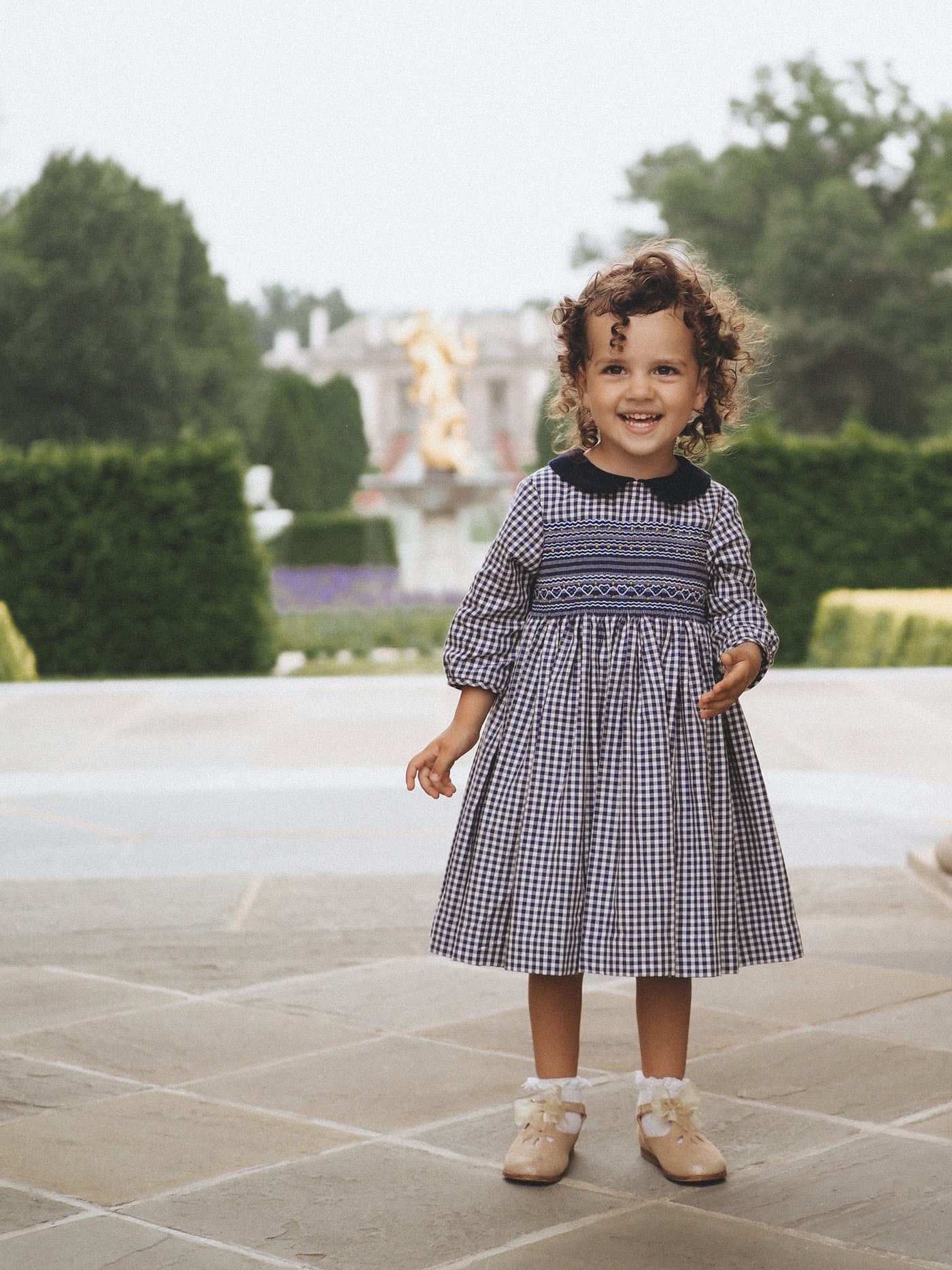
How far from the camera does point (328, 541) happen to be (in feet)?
78.8

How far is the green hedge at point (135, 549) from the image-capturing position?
42.4 feet

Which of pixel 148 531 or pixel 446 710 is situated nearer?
pixel 446 710

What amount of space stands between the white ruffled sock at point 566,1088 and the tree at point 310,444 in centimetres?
3138

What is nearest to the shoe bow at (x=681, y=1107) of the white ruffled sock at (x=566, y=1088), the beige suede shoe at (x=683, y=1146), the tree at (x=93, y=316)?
the beige suede shoe at (x=683, y=1146)

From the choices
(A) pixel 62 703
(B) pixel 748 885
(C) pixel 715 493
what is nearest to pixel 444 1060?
(B) pixel 748 885

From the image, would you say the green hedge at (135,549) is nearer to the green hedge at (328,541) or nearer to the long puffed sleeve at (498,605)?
the long puffed sleeve at (498,605)

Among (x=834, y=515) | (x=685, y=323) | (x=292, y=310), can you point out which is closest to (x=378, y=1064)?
(x=685, y=323)

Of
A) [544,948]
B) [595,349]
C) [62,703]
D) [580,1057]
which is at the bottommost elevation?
[62,703]

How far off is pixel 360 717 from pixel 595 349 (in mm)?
6057

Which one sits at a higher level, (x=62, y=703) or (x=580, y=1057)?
(x=580, y=1057)

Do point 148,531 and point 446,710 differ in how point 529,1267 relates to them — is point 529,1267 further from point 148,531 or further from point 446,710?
point 148,531

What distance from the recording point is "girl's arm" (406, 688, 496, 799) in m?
2.40

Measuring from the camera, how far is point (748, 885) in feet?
7.94

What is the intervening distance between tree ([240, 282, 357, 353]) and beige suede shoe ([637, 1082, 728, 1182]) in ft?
301
